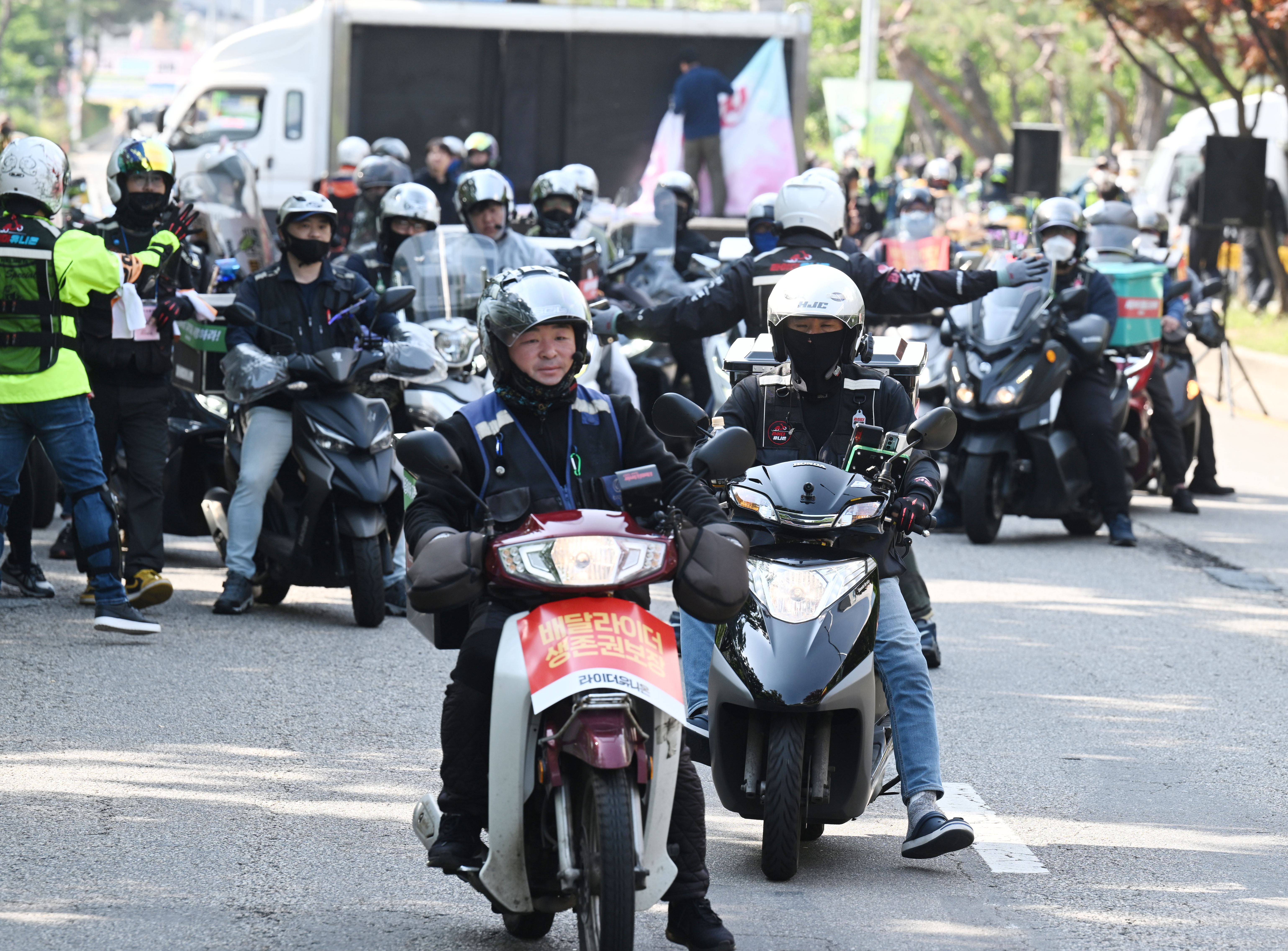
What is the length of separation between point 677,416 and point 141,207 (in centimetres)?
501

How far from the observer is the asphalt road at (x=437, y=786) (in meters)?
5.30

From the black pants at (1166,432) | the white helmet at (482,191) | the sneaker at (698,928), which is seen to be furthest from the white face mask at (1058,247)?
the sneaker at (698,928)

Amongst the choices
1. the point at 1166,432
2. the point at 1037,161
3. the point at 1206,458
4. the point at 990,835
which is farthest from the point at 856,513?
the point at 1037,161

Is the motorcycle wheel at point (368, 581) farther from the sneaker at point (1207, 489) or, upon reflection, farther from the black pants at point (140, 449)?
the sneaker at point (1207, 489)

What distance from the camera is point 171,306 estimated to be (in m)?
9.34

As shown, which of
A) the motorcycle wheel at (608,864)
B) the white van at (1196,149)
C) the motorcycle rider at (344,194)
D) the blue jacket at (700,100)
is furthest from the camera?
the white van at (1196,149)

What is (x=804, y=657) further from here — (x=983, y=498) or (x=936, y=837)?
(x=983, y=498)

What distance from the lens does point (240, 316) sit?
30.8ft

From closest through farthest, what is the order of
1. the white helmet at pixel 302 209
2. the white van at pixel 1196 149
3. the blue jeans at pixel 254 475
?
the white helmet at pixel 302 209 → the blue jeans at pixel 254 475 → the white van at pixel 1196 149

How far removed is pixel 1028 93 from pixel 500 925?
58837mm

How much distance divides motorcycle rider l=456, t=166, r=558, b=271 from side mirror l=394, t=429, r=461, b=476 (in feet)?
21.2

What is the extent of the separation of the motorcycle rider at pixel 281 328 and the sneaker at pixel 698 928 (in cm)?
514

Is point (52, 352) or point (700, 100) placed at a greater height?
point (700, 100)

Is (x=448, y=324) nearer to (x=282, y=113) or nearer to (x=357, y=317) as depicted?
(x=357, y=317)
